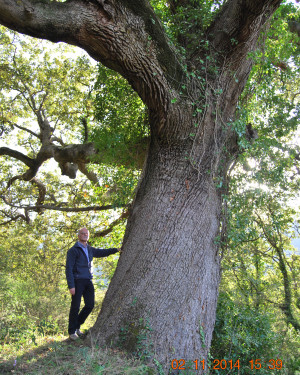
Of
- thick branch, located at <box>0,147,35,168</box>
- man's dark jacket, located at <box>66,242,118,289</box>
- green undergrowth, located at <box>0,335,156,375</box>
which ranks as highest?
thick branch, located at <box>0,147,35,168</box>

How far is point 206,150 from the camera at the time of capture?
194 inches

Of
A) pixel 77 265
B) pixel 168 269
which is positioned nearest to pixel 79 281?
pixel 77 265

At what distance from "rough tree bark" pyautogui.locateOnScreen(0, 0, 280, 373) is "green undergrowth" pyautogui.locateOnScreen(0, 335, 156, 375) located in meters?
0.27

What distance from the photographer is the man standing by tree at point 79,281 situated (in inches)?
191

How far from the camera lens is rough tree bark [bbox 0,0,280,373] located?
12.7ft

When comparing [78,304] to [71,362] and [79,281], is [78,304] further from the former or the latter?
[71,362]

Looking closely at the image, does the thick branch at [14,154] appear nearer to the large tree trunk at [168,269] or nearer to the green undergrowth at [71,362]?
the large tree trunk at [168,269]

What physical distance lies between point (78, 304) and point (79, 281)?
13.5 inches

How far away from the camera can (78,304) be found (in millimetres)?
4941

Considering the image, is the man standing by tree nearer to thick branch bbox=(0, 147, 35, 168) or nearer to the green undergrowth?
the green undergrowth

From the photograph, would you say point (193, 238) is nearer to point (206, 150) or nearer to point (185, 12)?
point (206, 150)
